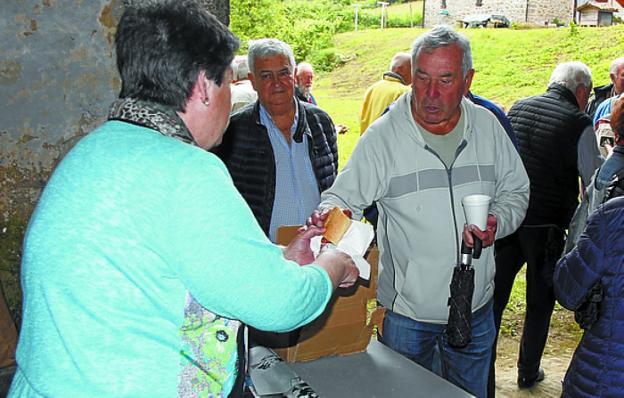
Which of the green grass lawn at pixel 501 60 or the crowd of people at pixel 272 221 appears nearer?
the crowd of people at pixel 272 221

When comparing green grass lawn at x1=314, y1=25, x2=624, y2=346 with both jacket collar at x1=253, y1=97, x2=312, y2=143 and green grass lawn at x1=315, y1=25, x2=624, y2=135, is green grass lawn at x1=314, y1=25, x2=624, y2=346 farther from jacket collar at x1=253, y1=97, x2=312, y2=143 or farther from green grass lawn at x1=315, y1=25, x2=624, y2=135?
jacket collar at x1=253, y1=97, x2=312, y2=143

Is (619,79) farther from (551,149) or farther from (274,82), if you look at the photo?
(274,82)

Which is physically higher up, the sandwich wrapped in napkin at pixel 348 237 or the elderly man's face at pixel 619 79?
the elderly man's face at pixel 619 79

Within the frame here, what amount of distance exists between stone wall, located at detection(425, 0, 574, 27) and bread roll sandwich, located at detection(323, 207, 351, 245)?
22.4 m

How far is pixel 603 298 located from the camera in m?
2.15

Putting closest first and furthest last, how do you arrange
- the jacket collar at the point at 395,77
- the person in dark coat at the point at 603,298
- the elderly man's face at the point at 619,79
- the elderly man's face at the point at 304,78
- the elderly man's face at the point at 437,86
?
the person in dark coat at the point at 603,298
the elderly man's face at the point at 437,86
the elderly man's face at the point at 619,79
the jacket collar at the point at 395,77
the elderly man's face at the point at 304,78

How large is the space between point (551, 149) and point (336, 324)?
2.22 meters

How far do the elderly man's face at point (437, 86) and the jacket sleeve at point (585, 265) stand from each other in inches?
26.7

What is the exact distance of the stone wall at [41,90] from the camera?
2.34 m

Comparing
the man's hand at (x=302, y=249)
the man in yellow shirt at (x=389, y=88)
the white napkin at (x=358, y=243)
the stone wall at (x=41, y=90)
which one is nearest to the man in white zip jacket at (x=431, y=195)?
the white napkin at (x=358, y=243)

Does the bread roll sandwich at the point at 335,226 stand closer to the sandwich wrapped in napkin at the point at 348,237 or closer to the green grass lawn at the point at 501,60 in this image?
the sandwich wrapped in napkin at the point at 348,237

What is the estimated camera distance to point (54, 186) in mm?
1234

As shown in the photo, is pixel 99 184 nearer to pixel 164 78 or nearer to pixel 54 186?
A: pixel 54 186

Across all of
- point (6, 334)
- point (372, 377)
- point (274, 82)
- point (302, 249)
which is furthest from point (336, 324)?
point (274, 82)
